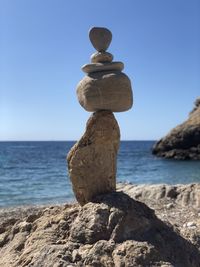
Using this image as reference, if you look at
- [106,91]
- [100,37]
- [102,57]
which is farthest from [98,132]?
[100,37]

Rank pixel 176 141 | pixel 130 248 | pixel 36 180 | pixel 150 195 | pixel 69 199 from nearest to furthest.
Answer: pixel 130 248 → pixel 150 195 → pixel 69 199 → pixel 36 180 → pixel 176 141

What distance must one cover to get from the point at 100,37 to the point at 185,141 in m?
49.4

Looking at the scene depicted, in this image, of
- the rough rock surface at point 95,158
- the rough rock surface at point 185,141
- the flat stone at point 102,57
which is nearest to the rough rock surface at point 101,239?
the rough rock surface at point 95,158

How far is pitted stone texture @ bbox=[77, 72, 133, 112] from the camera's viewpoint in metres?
7.63

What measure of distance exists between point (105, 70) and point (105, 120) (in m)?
0.86

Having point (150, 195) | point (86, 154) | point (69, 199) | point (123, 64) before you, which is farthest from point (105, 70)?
point (69, 199)

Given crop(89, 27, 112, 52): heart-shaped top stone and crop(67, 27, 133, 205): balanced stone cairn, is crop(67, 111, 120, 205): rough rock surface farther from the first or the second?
crop(89, 27, 112, 52): heart-shaped top stone

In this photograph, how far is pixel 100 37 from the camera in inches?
315

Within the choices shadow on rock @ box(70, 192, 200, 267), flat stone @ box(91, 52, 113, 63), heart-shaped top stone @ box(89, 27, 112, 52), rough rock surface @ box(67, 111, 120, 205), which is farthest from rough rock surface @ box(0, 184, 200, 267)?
heart-shaped top stone @ box(89, 27, 112, 52)

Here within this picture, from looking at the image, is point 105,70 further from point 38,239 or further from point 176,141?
point 176,141

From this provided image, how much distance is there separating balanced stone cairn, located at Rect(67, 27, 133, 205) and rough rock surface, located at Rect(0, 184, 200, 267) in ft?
1.16

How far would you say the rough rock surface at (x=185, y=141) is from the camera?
55281 millimetres

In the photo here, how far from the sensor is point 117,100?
7719 millimetres

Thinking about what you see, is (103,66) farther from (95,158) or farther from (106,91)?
(95,158)
